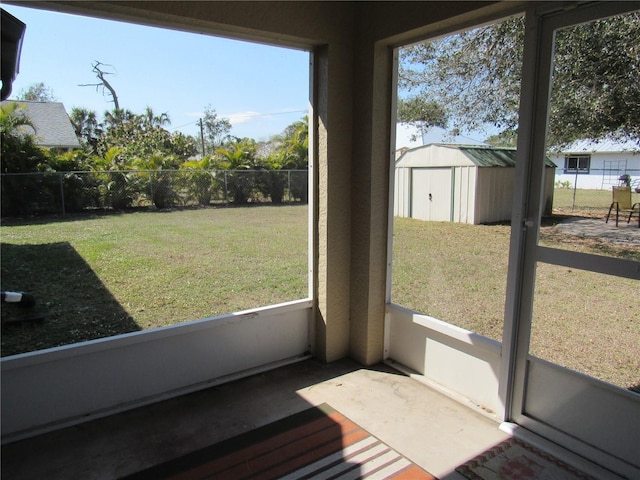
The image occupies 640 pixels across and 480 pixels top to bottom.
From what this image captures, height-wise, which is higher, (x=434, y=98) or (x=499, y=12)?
(x=499, y=12)

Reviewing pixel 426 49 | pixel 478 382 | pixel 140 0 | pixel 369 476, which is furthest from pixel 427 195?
pixel 140 0

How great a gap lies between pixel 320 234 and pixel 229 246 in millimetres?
774

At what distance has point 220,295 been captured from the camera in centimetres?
292

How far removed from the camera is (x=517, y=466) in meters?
1.94

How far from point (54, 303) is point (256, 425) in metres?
1.41

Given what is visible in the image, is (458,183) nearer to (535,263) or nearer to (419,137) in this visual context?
(419,137)

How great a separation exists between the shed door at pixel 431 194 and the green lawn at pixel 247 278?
7 centimetres

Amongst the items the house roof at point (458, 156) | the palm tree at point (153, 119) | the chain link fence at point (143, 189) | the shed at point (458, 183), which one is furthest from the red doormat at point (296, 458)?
the palm tree at point (153, 119)

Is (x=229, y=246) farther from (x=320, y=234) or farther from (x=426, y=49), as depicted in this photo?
(x=426, y=49)

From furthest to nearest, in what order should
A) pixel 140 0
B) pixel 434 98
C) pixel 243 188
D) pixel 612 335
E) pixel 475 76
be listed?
pixel 243 188 → pixel 434 98 → pixel 475 76 → pixel 140 0 → pixel 612 335

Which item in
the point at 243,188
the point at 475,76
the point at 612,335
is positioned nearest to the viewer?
the point at 612,335

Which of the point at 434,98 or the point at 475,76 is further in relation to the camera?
the point at 434,98

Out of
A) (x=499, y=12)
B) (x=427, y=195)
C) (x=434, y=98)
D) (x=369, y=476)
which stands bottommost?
(x=369, y=476)

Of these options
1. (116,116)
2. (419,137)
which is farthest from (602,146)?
(116,116)
